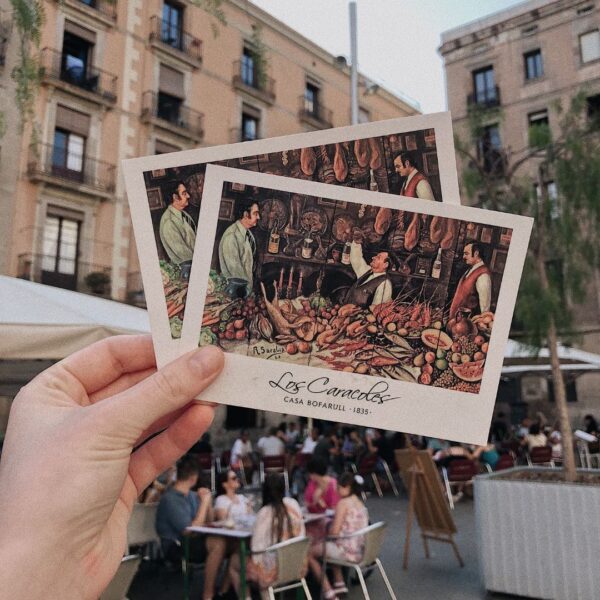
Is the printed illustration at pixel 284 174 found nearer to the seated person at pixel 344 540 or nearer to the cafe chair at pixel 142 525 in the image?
the seated person at pixel 344 540

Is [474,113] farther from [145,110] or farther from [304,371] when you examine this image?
[145,110]

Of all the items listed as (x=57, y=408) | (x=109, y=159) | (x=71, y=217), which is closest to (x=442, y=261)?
(x=57, y=408)

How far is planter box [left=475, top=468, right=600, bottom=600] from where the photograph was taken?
4410 mm

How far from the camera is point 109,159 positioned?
17.5 meters

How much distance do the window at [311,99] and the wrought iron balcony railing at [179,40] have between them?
5.46 m

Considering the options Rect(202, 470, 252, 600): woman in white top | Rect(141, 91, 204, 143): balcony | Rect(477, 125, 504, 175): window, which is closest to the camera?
Rect(202, 470, 252, 600): woman in white top

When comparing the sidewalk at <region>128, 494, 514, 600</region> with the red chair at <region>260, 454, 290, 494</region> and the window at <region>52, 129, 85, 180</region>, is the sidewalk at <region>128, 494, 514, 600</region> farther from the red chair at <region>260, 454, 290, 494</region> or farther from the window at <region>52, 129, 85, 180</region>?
the window at <region>52, 129, 85, 180</region>

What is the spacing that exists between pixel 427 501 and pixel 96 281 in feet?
42.6

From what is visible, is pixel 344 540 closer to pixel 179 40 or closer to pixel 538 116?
pixel 179 40

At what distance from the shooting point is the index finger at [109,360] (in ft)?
5.36

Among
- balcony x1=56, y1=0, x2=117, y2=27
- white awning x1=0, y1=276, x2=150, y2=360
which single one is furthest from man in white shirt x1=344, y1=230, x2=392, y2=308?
balcony x1=56, y1=0, x2=117, y2=27

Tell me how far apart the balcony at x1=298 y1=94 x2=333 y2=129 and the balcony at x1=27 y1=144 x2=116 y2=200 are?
9083 mm

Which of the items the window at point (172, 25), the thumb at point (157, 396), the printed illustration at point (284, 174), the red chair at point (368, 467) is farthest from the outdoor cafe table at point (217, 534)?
the window at point (172, 25)

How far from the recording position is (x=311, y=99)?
962 inches
